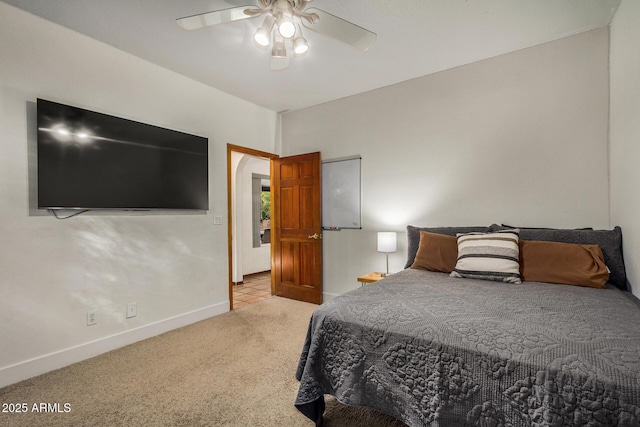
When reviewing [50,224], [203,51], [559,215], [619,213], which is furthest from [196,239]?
[619,213]

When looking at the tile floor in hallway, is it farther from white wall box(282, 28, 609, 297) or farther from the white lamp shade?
the white lamp shade

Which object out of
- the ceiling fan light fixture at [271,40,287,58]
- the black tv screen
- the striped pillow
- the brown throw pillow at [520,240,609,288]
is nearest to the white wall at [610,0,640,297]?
the brown throw pillow at [520,240,609,288]

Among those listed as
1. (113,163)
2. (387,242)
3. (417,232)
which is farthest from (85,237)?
(417,232)

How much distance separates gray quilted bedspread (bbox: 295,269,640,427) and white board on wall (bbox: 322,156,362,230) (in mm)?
1980

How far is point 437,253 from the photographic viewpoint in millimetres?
2615

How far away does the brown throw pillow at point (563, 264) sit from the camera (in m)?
2.01

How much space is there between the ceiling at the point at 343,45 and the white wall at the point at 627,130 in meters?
0.30

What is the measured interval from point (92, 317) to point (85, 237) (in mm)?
674

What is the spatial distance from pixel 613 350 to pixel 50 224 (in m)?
3.39

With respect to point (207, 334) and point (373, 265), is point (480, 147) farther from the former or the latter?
point (207, 334)

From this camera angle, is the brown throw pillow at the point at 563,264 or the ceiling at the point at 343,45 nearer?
the brown throw pillow at the point at 563,264

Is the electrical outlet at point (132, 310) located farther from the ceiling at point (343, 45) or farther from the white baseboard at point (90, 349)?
the ceiling at point (343, 45)

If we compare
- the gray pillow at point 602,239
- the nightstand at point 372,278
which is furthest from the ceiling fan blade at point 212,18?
the gray pillow at point 602,239

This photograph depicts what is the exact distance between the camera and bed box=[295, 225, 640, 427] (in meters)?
0.96
